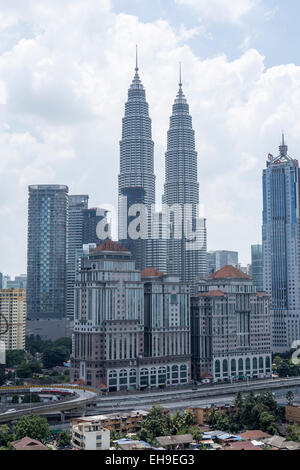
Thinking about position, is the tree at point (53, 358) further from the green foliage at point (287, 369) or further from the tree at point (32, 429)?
the tree at point (32, 429)

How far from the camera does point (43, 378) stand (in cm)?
6531

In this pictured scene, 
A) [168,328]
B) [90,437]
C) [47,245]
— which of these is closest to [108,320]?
[168,328]

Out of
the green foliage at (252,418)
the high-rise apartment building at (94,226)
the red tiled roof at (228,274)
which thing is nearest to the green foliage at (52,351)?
the red tiled roof at (228,274)

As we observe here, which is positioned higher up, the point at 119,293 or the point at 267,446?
the point at 119,293

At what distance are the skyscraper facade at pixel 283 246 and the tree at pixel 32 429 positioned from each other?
2463 inches

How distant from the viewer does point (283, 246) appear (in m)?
92.5

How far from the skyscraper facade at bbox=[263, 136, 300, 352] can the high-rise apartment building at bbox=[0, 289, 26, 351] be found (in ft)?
130

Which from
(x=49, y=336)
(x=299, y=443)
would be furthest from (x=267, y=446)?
(x=49, y=336)

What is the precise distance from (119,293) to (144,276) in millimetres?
6449

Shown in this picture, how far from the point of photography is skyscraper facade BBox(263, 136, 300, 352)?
91312 mm

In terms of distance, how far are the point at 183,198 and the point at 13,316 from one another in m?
48.0

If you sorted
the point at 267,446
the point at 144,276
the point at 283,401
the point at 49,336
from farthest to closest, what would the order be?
1. the point at 49,336
2. the point at 144,276
3. the point at 283,401
4. the point at 267,446
